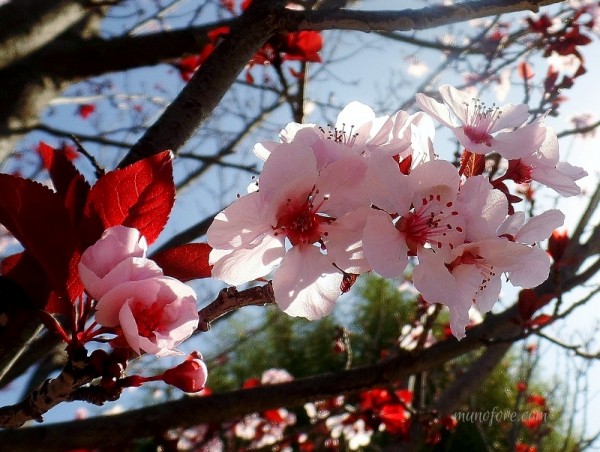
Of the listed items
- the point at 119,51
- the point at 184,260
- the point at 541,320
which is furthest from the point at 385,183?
the point at 119,51

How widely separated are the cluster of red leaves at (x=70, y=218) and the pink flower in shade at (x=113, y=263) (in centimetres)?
5

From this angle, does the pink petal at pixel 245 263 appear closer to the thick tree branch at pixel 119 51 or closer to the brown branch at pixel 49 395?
the brown branch at pixel 49 395

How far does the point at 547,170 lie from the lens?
2.26 feet

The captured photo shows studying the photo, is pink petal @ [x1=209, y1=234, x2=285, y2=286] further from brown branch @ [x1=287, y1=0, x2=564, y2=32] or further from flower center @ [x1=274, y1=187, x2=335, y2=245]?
brown branch @ [x1=287, y1=0, x2=564, y2=32]

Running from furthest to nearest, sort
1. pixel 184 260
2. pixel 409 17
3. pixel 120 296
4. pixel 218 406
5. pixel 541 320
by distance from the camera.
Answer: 1. pixel 541 320
2. pixel 218 406
3. pixel 409 17
4. pixel 184 260
5. pixel 120 296

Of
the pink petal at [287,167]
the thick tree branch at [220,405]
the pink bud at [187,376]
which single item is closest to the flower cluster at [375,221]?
the pink petal at [287,167]

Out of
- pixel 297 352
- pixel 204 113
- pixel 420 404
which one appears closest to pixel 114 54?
pixel 204 113

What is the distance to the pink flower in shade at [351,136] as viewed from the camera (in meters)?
0.57

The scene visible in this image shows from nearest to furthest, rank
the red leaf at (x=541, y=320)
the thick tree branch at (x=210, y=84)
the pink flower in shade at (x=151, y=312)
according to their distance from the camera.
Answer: the pink flower in shade at (x=151, y=312)
the thick tree branch at (x=210, y=84)
the red leaf at (x=541, y=320)

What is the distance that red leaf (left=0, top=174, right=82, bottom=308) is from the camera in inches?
22.2

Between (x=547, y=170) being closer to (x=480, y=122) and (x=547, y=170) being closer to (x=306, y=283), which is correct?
(x=480, y=122)

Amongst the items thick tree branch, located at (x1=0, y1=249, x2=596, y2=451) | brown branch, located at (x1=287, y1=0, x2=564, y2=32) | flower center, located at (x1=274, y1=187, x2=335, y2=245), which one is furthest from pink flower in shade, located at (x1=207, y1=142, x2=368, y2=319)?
thick tree branch, located at (x1=0, y1=249, x2=596, y2=451)

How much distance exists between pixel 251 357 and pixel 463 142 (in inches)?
341

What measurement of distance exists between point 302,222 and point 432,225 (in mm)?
143
